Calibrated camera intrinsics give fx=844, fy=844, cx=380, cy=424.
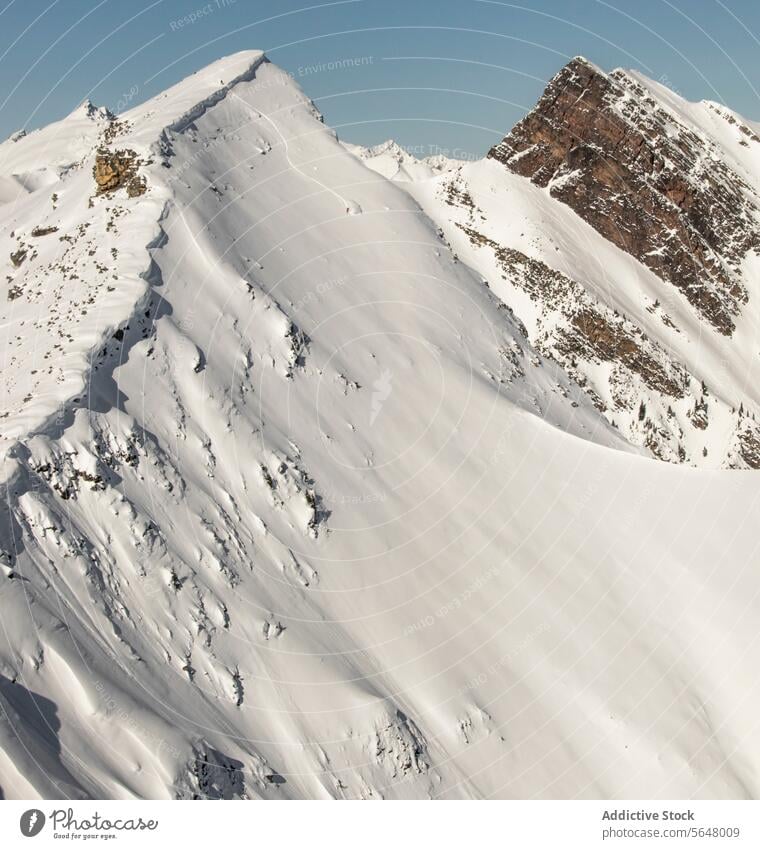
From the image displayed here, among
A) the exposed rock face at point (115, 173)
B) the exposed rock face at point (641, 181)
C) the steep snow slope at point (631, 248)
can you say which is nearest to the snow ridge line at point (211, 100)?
the exposed rock face at point (115, 173)

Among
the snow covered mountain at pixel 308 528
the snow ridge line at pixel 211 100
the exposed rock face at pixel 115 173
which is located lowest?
the snow covered mountain at pixel 308 528

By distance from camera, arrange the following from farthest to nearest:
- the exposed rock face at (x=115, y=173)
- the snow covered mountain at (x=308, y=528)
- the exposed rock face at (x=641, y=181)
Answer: the exposed rock face at (x=641, y=181), the exposed rock face at (x=115, y=173), the snow covered mountain at (x=308, y=528)

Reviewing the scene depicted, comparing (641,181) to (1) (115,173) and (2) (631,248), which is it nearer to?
(2) (631,248)

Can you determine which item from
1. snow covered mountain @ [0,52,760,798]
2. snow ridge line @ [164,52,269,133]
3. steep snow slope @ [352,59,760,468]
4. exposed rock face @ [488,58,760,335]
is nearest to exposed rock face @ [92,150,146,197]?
snow covered mountain @ [0,52,760,798]

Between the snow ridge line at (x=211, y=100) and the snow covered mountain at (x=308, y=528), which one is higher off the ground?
the snow ridge line at (x=211, y=100)

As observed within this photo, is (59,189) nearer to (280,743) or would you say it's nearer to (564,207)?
(280,743)

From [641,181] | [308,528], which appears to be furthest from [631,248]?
[308,528]

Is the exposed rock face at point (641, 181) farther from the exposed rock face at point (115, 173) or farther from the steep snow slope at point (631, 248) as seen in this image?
the exposed rock face at point (115, 173)

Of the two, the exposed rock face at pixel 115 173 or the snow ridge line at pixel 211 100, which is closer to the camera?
the exposed rock face at pixel 115 173
